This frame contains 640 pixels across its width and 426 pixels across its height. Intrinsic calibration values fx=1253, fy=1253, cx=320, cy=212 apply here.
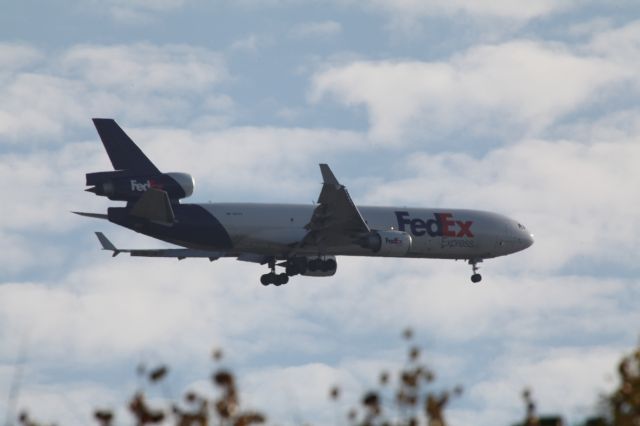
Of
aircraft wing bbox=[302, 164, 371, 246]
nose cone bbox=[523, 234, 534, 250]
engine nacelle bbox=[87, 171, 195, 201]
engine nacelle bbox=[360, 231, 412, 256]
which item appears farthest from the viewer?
nose cone bbox=[523, 234, 534, 250]

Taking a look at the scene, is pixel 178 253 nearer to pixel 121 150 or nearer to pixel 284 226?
pixel 284 226

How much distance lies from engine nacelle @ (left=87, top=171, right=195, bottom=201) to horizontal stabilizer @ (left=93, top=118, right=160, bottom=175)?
767 millimetres

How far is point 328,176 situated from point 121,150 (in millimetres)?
9624

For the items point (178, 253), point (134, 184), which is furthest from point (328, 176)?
point (178, 253)

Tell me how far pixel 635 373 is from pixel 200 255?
179 feet

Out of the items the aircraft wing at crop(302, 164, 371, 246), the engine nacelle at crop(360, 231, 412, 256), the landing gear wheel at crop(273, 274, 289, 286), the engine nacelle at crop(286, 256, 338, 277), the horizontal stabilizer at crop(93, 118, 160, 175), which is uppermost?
the horizontal stabilizer at crop(93, 118, 160, 175)

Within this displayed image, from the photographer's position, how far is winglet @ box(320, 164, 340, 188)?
189ft

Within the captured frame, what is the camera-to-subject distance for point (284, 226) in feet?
200

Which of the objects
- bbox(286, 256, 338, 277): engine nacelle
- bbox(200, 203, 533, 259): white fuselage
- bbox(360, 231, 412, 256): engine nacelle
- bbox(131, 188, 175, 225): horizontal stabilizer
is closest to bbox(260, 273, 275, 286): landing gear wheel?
bbox(286, 256, 338, 277): engine nacelle

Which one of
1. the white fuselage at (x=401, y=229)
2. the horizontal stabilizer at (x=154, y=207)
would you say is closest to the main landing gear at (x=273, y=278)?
the white fuselage at (x=401, y=229)

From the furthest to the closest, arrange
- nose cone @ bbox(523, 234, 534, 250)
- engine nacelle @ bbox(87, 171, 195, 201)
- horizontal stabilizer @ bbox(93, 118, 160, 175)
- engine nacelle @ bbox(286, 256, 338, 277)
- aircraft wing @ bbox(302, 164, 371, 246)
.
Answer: nose cone @ bbox(523, 234, 534, 250), engine nacelle @ bbox(286, 256, 338, 277), aircraft wing @ bbox(302, 164, 371, 246), horizontal stabilizer @ bbox(93, 118, 160, 175), engine nacelle @ bbox(87, 171, 195, 201)

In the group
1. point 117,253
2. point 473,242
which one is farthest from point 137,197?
point 473,242

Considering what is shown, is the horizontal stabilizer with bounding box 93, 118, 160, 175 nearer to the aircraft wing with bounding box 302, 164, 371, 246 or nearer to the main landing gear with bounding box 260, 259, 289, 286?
the aircraft wing with bounding box 302, 164, 371, 246

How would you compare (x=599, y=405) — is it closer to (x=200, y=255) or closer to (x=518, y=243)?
(x=200, y=255)
